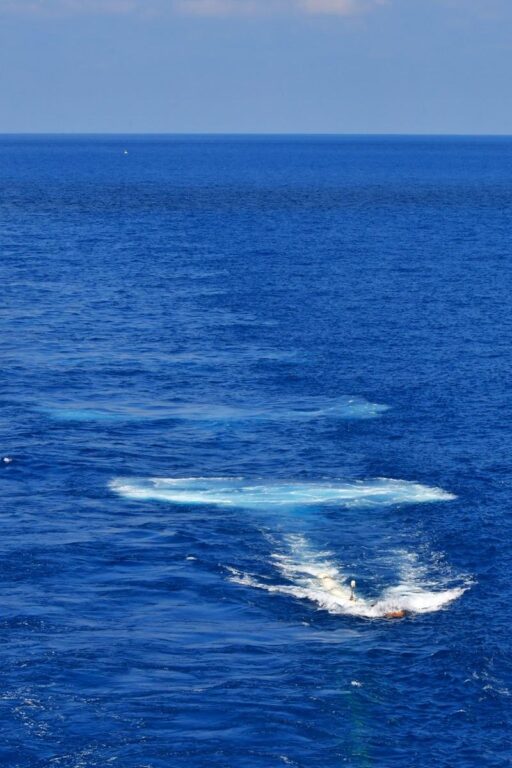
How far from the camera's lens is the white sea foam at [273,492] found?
98.2 meters

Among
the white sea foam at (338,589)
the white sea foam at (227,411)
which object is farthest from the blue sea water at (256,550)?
the white sea foam at (227,411)

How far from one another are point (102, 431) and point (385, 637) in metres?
48.3

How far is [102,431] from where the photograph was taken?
117062 mm

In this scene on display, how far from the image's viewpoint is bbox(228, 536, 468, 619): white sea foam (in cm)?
7919

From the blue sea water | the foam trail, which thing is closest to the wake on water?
the blue sea water

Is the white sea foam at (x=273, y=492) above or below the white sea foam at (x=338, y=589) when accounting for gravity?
above

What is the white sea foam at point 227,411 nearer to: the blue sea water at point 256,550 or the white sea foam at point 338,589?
the blue sea water at point 256,550

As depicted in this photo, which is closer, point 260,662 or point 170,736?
point 170,736

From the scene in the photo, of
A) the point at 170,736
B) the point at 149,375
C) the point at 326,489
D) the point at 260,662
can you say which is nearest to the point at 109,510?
the point at 326,489

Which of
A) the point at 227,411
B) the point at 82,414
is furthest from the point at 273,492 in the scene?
the point at 82,414

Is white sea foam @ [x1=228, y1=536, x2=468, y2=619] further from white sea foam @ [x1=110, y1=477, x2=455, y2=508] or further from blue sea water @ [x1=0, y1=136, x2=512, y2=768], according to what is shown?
white sea foam @ [x1=110, y1=477, x2=455, y2=508]

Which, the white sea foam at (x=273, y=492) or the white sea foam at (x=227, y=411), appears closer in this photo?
the white sea foam at (x=273, y=492)

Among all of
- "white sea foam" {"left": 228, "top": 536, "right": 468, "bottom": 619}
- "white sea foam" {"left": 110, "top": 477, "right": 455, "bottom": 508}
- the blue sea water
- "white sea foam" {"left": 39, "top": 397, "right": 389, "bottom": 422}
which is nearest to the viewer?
the blue sea water

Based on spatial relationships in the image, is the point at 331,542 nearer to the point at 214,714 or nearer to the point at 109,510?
the point at 109,510
